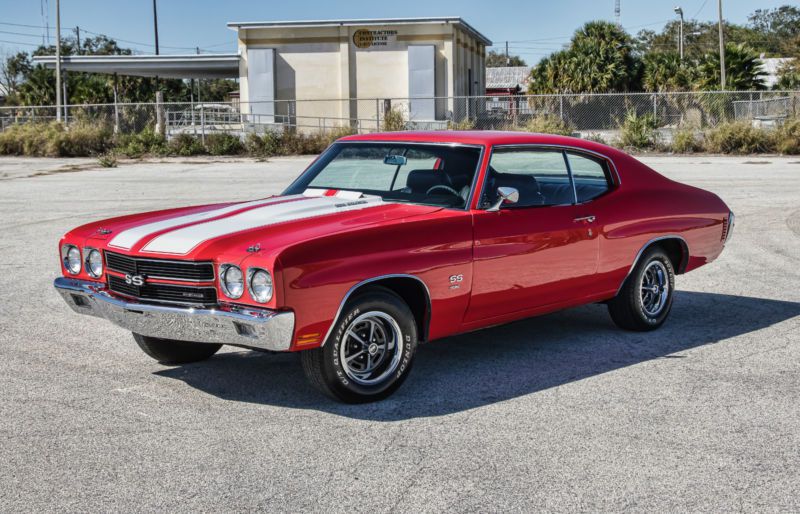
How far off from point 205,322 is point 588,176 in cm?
324

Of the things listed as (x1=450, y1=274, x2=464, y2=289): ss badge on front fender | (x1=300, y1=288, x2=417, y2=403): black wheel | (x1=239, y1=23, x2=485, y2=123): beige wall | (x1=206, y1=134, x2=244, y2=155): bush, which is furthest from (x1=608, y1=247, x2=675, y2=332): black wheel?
(x1=239, y1=23, x2=485, y2=123): beige wall

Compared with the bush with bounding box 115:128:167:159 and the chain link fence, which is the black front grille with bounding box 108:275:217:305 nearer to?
the chain link fence

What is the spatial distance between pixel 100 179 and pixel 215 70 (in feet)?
88.9

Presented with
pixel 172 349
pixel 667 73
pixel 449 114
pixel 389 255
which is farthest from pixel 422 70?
pixel 389 255

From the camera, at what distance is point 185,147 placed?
33.0 m

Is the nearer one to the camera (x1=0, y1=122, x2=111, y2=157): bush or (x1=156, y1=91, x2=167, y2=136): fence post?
(x1=0, y1=122, x2=111, y2=157): bush

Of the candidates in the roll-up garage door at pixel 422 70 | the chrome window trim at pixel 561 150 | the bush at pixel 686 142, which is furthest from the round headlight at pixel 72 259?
the roll-up garage door at pixel 422 70

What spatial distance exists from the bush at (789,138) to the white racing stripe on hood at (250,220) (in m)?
25.9

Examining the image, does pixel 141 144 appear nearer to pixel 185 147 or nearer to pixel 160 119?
pixel 185 147

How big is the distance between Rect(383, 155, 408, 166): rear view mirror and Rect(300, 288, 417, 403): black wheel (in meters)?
1.28

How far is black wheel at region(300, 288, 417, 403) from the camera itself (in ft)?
17.6

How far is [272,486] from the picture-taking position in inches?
174

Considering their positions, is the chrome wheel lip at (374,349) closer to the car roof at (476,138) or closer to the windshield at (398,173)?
the windshield at (398,173)

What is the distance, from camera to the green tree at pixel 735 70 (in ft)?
158
